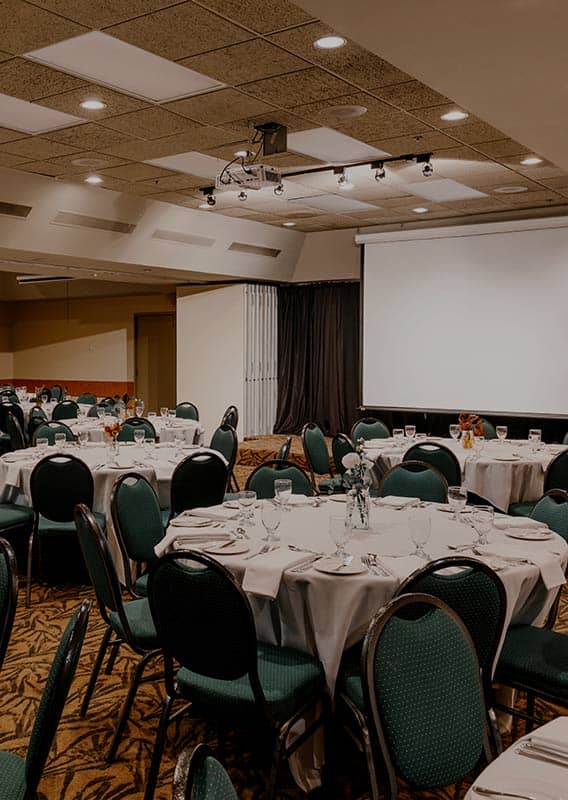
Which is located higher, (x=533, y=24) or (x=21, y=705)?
(x=533, y=24)

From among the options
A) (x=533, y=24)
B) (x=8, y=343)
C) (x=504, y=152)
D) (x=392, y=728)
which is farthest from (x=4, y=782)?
(x=8, y=343)

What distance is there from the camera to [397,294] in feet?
35.1

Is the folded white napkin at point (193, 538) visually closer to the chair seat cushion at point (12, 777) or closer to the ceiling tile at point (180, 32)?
the chair seat cushion at point (12, 777)

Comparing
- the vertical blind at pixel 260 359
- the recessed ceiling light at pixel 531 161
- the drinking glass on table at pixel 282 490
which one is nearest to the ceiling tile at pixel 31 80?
the drinking glass on table at pixel 282 490

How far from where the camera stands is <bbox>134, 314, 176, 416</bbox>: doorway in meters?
15.2

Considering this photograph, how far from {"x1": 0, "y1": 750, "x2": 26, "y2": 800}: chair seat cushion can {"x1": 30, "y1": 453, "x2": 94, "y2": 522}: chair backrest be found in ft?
9.16

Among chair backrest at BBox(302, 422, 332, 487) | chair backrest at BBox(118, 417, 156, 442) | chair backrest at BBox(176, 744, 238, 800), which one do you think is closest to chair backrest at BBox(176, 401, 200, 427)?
chair backrest at BBox(118, 417, 156, 442)

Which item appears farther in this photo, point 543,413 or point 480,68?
point 543,413

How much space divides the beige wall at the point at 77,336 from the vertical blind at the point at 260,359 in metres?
2.90

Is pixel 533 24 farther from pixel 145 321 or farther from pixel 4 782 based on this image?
pixel 145 321

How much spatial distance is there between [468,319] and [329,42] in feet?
20.3

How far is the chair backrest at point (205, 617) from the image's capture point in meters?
2.57

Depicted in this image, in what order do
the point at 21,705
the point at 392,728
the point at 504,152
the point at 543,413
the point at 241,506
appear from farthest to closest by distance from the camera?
the point at 543,413 < the point at 504,152 < the point at 241,506 < the point at 21,705 < the point at 392,728

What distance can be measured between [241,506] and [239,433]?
823 cm
